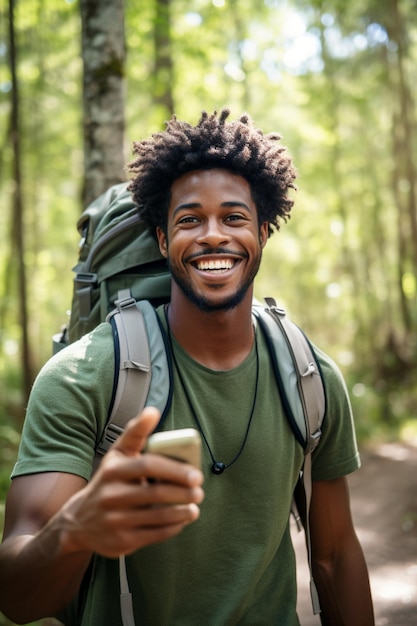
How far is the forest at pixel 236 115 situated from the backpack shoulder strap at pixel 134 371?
230 centimetres

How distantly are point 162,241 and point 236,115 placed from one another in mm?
9253

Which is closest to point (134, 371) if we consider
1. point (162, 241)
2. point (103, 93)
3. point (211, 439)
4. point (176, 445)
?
point (211, 439)

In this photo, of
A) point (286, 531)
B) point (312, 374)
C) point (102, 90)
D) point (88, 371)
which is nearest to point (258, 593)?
point (286, 531)

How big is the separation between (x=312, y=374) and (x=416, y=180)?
628 inches

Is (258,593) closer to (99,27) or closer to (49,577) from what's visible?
(49,577)

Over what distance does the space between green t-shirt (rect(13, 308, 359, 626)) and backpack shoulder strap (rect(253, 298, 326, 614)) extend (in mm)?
51

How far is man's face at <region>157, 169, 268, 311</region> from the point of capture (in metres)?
2.80

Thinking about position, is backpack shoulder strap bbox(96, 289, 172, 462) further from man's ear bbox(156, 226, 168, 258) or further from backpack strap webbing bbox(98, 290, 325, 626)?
man's ear bbox(156, 226, 168, 258)

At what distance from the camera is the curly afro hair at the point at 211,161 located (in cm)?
294

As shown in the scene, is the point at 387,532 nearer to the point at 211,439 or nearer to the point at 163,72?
the point at 211,439

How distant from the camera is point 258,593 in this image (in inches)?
109

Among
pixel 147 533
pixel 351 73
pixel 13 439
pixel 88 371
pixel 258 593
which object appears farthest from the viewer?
pixel 351 73

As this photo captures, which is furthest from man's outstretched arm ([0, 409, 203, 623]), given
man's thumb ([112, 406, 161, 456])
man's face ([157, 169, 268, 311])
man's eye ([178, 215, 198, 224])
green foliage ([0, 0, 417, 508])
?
green foliage ([0, 0, 417, 508])

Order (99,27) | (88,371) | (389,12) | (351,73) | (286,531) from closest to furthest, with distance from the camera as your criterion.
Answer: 1. (88,371)
2. (286,531)
3. (99,27)
4. (389,12)
5. (351,73)
